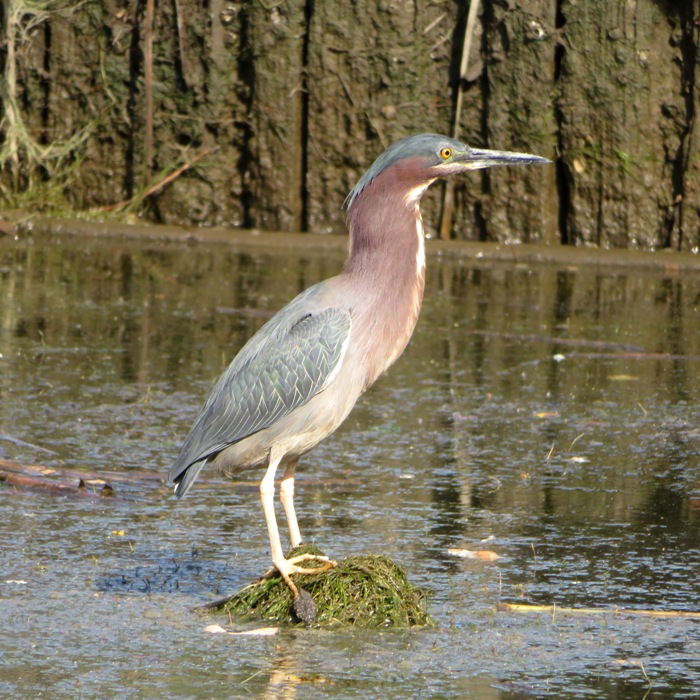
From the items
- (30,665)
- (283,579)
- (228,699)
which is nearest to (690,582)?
(283,579)

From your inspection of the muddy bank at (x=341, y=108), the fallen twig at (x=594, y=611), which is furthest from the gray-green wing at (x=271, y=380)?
the muddy bank at (x=341, y=108)

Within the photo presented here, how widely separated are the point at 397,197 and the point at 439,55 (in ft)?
21.6

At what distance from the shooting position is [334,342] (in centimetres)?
473

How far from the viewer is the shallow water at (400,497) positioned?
399cm

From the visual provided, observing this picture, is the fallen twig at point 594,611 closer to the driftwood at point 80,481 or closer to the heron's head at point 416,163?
the heron's head at point 416,163

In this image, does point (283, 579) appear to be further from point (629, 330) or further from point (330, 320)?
point (629, 330)

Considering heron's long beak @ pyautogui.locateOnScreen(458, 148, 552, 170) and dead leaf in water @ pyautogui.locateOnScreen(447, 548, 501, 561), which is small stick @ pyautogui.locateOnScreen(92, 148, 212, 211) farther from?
dead leaf in water @ pyautogui.locateOnScreen(447, 548, 501, 561)

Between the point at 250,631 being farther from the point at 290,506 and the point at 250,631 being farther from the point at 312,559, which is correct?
the point at 290,506

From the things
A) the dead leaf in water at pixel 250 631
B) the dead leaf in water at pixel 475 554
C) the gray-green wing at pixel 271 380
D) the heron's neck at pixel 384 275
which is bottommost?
the dead leaf in water at pixel 250 631

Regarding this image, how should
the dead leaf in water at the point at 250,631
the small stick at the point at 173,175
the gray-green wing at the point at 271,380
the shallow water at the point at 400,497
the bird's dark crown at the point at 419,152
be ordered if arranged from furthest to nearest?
the small stick at the point at 173,175 < the bird's dark crown at the point at 419,152 < the gray-green wing at the point at 271,380 < the dead leaf in water at the point at 250,631 < the shallow water at the point at 400,497

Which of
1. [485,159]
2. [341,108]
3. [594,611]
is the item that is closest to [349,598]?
[594,611]

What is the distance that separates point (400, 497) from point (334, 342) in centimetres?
120

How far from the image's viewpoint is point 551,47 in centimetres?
1091

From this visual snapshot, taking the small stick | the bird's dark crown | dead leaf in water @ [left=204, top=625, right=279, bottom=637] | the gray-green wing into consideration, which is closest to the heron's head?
the bird's dark crown
